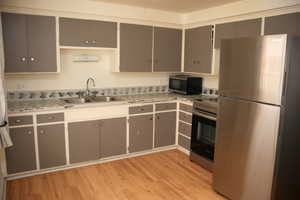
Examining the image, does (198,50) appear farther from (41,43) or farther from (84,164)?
(84,164)

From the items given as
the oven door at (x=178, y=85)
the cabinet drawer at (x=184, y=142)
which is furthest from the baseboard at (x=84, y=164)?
the oven door at (x=178, y=85)

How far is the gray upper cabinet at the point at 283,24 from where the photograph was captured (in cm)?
276

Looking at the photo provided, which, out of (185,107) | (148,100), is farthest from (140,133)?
(185,107)

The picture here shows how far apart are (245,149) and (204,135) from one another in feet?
3.64

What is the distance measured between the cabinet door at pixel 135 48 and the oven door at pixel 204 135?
1.29 meters

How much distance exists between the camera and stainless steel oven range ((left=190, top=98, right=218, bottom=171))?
134 inches

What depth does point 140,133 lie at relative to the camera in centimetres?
396

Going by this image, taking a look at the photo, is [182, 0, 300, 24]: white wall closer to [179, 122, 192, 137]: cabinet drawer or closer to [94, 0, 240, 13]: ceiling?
[94, 0, 240, 13]: ceiling

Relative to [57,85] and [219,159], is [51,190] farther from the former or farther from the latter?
[219,159]

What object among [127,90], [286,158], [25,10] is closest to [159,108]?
[127,90]

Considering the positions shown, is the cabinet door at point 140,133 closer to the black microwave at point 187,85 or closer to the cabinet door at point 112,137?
the cabinet door at point 112,137

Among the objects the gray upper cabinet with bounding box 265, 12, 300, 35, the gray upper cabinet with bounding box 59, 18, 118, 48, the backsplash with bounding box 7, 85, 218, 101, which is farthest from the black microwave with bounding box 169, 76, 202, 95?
the gray upper cabinet with bounding box 265, 12, 300, 35

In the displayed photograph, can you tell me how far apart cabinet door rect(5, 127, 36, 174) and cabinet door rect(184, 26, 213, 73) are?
111 inches

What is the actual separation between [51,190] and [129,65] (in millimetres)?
2218
